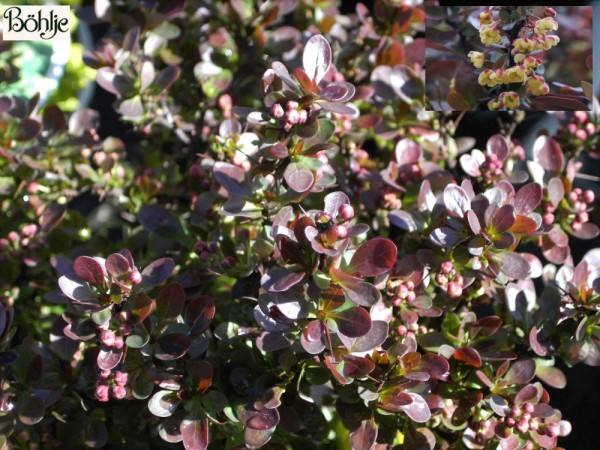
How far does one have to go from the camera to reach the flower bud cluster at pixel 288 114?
907 mm

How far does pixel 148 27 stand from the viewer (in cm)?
138

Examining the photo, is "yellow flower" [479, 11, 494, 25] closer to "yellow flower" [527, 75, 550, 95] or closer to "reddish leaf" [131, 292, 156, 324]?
"yellow flower" [527, 75, 550, 95]

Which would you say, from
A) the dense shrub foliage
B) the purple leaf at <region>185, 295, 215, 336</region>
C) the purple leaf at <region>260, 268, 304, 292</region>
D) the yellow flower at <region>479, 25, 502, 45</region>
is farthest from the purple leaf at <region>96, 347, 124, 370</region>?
the yellow flower at <region>479, 25, 502, 45</region>

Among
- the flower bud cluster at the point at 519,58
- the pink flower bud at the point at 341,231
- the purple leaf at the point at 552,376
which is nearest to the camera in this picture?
the pink flower bud at the point at 341,231

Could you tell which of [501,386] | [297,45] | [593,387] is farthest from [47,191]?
[593,387]

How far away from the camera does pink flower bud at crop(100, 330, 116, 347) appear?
881 mm

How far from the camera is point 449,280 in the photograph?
992mm

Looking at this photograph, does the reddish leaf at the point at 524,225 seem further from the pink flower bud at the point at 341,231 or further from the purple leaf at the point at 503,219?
the pink flower bud at the point at 341,231

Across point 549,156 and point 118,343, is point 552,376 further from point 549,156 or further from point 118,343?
point 118,343

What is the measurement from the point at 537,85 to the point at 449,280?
1.38 ft

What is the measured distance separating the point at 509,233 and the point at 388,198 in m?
0.27

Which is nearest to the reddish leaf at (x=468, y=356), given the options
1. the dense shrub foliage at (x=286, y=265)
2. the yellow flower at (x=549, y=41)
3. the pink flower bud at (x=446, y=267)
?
the dense shrub foliage at (x=286, y=265)

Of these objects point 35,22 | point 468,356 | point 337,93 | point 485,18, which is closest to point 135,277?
point 337,93

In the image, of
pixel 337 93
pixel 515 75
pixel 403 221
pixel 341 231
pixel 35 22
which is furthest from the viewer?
pixel 35 22
